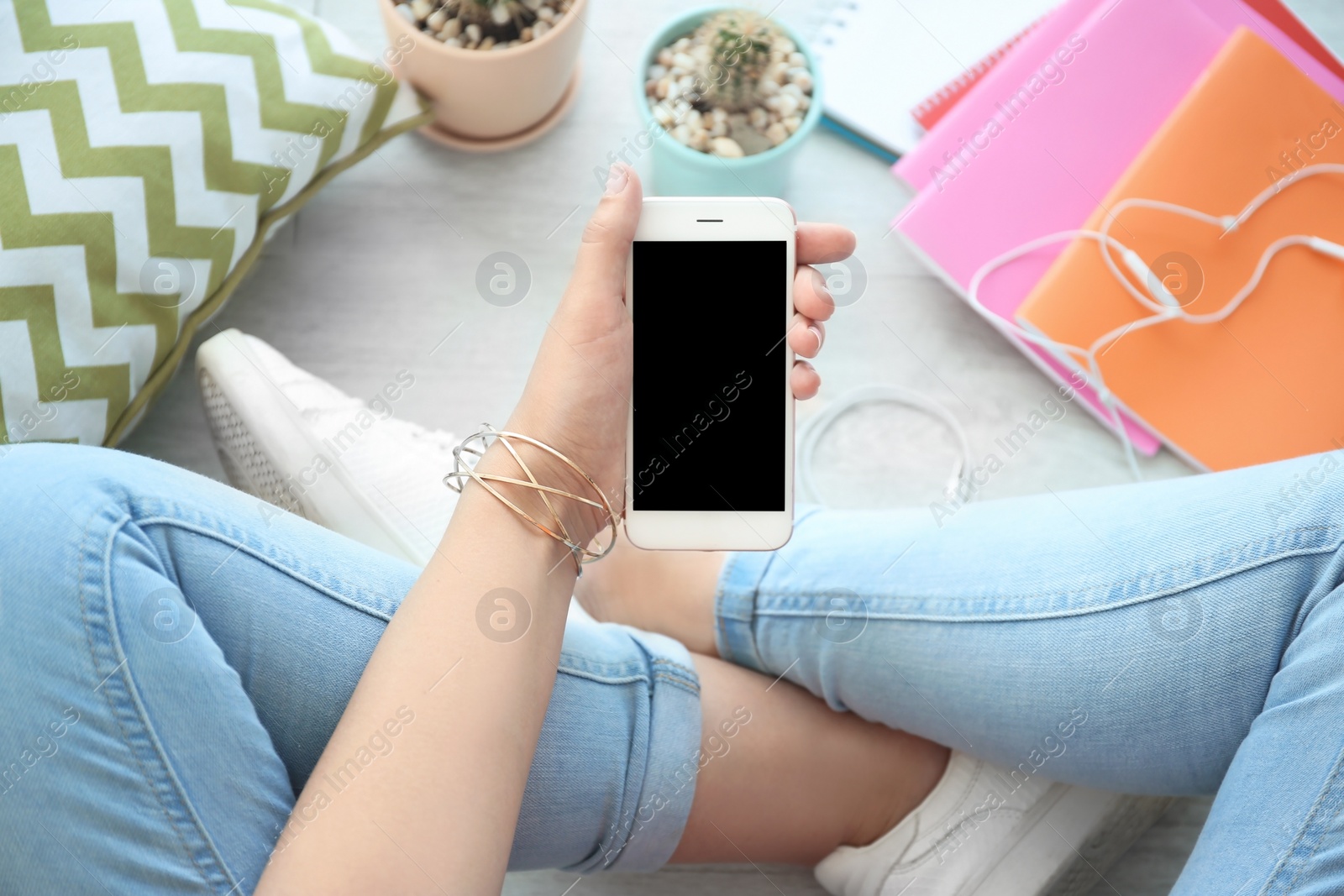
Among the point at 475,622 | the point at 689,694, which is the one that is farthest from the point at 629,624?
the point at 475,622

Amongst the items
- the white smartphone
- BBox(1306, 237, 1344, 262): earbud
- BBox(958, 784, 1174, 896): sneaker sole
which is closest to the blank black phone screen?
the white smartphone

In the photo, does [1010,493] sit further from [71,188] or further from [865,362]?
[71,188]

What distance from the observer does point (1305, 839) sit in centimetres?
51

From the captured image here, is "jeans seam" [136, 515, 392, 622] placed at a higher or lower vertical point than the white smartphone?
lower

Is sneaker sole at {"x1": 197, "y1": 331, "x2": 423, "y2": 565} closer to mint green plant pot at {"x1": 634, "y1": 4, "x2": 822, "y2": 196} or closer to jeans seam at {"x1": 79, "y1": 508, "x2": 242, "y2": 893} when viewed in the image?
jeans seam at {"x1": 79, "y1": 508, "x2": 242, "y2": 893}

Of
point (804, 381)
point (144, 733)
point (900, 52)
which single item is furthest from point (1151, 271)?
point (144, 733)

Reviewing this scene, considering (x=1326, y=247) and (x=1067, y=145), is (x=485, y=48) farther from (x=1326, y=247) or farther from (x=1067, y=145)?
(x=1326, y=247)

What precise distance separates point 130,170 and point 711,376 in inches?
19.4

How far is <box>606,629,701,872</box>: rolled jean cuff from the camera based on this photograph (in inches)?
23.9

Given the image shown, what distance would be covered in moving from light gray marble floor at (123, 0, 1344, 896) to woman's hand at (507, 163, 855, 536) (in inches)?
12.5

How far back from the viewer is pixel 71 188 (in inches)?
27.2

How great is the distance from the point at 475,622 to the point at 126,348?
0.44 metres

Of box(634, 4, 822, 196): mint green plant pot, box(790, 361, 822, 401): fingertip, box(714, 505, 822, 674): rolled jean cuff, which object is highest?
box(634, 4, 822, 196): mint green plant pot

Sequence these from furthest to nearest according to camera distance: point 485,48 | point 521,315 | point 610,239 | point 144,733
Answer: point 521,315, point 485,48, point 610,239, point 144,733
